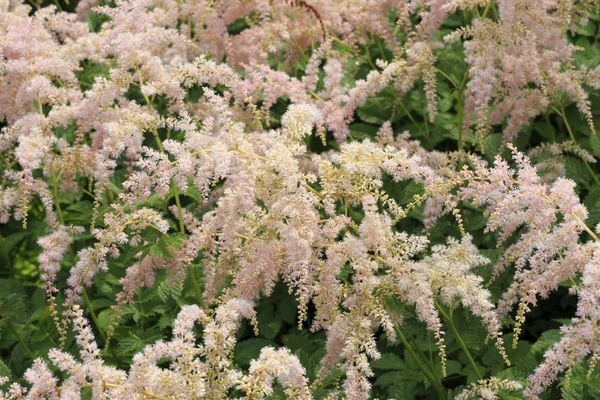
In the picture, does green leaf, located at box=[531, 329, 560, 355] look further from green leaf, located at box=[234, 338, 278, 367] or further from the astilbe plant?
green leaf, located at box=[234, 338, 278, 367]

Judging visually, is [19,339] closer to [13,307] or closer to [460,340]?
[13,307]

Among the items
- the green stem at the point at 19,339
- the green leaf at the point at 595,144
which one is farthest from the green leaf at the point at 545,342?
the green stem at the point at 19,339

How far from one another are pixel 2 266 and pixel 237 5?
2.24 meters

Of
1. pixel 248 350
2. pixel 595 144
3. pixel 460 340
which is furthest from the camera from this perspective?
pixel 595 144

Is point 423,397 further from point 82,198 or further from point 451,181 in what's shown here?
point 82,198

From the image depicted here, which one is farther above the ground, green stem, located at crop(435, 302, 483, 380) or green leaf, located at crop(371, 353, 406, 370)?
green stem, located at crop(435, 302, 483, 380)

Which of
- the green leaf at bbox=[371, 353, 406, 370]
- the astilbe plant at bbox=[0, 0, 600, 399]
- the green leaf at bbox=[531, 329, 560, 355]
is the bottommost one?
the green leaf at bbox=[371, 353, 406, 370]

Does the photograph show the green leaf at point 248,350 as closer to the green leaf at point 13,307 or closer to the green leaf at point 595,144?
the green leaf at point 13,307

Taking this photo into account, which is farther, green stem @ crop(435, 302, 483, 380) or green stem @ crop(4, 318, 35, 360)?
green stem @ crop(4, 318, 35, 360)

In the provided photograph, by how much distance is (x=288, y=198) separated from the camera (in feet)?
9.98

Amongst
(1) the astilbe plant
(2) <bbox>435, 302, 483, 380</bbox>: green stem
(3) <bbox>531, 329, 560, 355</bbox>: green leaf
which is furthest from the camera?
(3) <bbox>531, 329, 560, 355</bbox>: green leaf

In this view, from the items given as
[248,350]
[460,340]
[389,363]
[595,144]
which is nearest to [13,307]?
[248,350]

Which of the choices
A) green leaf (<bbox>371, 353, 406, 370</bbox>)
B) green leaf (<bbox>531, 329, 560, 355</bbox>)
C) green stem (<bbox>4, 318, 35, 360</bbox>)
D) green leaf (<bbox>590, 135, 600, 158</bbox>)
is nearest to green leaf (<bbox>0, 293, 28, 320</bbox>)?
green stem (<bbox>4, 318, 35, 360</bbox>)

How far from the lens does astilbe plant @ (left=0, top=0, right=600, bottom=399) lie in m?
2.86
